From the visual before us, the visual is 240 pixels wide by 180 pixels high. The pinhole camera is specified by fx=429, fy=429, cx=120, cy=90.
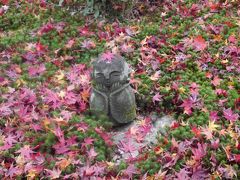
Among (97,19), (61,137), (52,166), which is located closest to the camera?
(52,166)

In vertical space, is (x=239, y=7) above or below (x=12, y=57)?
above

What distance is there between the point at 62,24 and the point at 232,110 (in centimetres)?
281

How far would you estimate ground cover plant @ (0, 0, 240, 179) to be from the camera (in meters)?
3.77

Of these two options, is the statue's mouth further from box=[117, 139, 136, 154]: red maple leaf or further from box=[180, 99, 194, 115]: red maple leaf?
box=[180, 99, 194, 115]: red maple leaf

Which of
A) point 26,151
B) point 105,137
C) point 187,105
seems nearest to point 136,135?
point 105,137

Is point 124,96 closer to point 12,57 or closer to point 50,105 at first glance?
point 50,105

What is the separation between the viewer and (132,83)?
4.72m

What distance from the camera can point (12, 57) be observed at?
5.37 metres

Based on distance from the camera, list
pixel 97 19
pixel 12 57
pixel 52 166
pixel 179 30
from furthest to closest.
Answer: pixel 97 19 → pixel 179 30 → pixel 12 57 → pixel 52 166

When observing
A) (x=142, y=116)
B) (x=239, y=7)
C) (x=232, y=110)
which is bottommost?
(x=142, y=116)

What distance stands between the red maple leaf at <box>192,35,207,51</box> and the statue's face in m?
1.50

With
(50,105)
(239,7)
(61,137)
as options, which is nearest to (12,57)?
(50,105)

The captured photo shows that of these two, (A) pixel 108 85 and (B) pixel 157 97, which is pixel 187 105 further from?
(A) pixel 108 85

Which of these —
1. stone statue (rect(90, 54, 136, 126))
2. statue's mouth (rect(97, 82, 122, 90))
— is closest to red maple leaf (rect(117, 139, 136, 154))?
stone statue (rect(90, 54, 136, 126))
